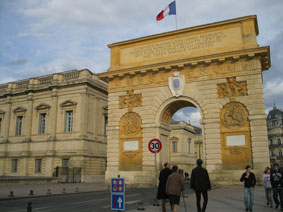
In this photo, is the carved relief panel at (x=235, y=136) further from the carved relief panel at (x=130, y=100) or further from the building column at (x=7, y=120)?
the building column at (x=7, y=120)

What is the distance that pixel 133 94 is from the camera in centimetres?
2383

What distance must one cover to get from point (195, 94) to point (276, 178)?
1179 cm

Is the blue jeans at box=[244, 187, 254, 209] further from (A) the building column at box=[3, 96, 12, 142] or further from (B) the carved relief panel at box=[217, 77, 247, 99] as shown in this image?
(A) the building column at box=[3, 96, 12, 142]

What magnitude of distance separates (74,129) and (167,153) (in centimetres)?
1392

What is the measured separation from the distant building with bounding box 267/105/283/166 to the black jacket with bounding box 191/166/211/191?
227 ft

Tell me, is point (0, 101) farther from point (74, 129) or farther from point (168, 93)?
point (168, 93)

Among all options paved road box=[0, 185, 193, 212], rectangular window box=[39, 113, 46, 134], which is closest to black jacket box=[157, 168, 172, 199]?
paved road box=[0, 185, 193, 212]

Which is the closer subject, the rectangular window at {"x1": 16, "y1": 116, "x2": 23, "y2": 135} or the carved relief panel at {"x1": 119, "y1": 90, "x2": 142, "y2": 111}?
the carved relief panel at {"x1": 119, "y1": 90, "x2": 142, "y2": 111}

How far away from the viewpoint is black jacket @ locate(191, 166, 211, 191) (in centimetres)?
893

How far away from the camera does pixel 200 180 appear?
8984 mm

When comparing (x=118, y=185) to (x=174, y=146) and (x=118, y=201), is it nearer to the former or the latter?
(x=118, y=201)

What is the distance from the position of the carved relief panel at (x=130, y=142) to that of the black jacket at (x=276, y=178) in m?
12.9

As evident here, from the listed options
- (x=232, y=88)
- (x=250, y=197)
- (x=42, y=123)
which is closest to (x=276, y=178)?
(x=250, y=197)

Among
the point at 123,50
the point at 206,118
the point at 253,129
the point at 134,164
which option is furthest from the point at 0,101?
the point at 253,129
